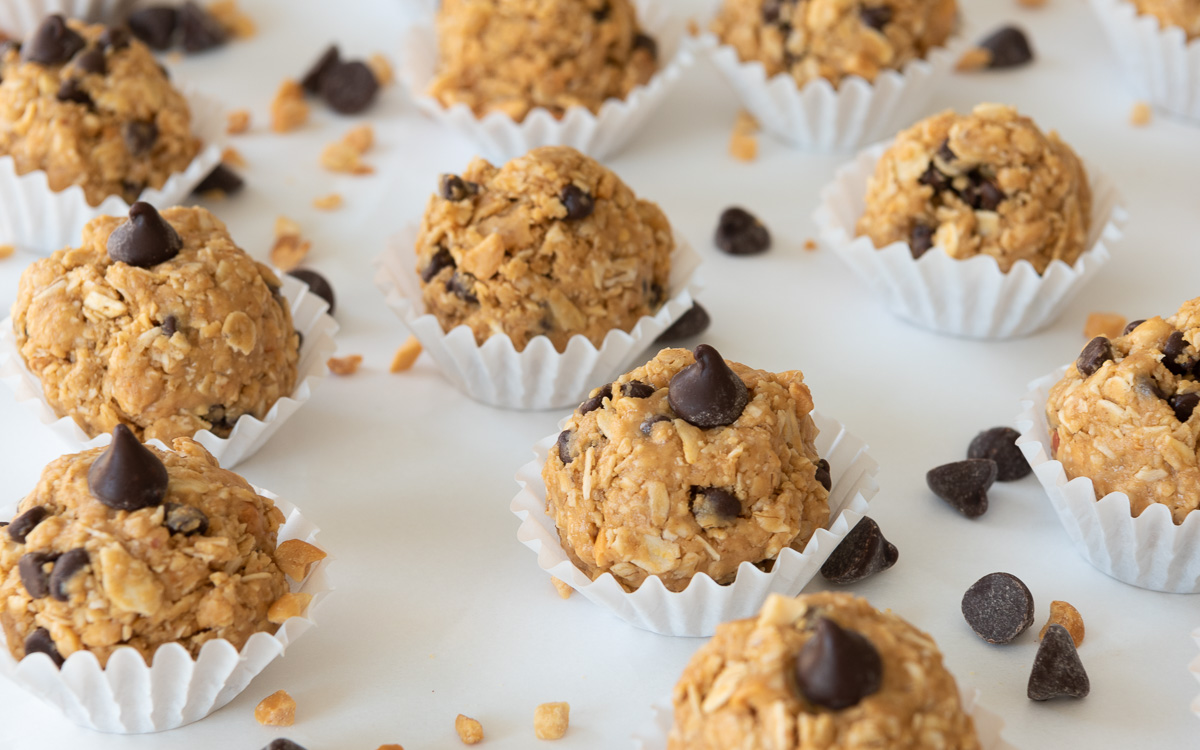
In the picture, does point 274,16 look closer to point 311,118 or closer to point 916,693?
point 311,118

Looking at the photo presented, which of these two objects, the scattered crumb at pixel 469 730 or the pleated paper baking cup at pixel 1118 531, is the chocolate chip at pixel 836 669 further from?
the pleated paper baking cup at pixel 1118 531

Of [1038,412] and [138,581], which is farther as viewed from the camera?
[1038,412]

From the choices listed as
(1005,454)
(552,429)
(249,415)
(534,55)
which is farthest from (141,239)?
(1005,454)

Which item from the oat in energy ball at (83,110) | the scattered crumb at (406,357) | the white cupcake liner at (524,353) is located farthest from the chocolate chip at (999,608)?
the oat in energy ball at (83,110)

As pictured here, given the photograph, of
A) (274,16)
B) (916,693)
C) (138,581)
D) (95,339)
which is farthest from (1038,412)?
(274,16)

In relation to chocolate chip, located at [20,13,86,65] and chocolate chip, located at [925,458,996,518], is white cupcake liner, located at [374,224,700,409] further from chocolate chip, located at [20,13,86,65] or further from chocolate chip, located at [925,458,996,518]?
chocolate chip, located at [20,13,86,65]

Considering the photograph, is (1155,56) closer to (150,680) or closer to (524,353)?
(524,353)
